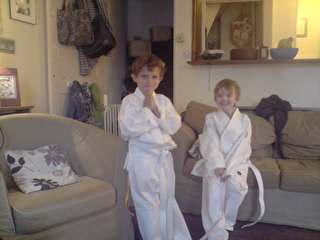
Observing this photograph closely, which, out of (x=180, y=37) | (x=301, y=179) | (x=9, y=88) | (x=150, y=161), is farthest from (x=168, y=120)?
(x=180, y=37)

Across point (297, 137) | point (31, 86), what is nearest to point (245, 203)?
point (297, 137)

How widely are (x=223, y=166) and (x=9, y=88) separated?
166 centimetres

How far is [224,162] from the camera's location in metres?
2.02

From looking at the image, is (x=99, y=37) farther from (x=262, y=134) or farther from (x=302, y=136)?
(x=302, y=136)

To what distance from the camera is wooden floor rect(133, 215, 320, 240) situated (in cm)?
217

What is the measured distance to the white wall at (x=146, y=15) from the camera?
17.1ft

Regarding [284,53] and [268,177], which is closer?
[268,177]

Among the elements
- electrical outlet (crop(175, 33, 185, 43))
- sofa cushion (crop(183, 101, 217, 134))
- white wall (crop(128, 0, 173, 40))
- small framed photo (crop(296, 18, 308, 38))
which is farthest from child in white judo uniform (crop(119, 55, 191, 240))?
white wall (crop(128, 0, 173, 40))

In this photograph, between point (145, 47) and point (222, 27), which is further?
point (145, 47)

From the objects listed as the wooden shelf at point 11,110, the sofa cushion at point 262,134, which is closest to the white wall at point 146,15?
the sofa cushion at point 262,134

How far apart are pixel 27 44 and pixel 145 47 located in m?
2.20

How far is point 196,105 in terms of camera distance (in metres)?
2.94

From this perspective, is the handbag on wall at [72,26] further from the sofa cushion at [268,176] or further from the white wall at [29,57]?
the sofa cushion at [268,176]

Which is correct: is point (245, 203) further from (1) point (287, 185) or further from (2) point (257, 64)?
(2) point (257, 64)
